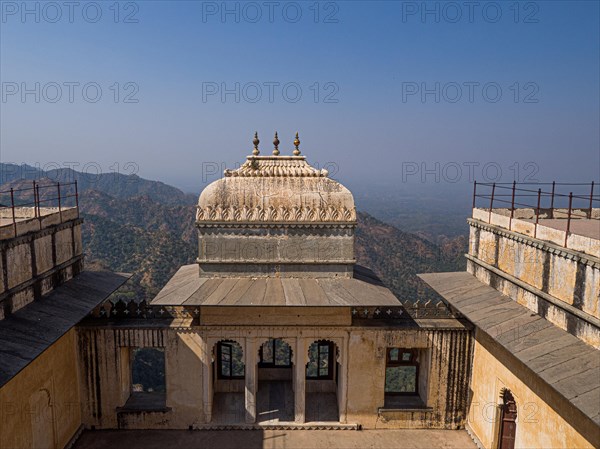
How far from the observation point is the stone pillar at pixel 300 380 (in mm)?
13766

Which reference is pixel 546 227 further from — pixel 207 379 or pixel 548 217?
pixel 207 379

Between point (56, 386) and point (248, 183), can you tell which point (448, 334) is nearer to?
point (248, 183)

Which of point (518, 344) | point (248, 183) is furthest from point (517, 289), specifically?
point (248, 183)

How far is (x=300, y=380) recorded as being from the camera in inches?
548

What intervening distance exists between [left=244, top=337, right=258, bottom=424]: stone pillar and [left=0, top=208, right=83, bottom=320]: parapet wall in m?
6.00

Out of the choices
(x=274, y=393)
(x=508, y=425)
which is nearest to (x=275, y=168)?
(x=274, y=393)

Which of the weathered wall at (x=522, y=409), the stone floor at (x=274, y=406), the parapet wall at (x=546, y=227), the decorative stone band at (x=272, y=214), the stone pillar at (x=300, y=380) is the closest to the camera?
the weathered wall at (x=522, y=409)

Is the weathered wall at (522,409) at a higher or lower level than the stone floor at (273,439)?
higher

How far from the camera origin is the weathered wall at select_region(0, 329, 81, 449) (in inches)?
394

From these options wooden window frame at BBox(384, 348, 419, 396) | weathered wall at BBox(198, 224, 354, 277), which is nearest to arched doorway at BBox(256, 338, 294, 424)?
weathered wall at BBox(198, 224, 354, 277)

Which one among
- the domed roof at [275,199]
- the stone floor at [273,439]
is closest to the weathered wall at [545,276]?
the domed roof at [275,199]

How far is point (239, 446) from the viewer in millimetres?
13281

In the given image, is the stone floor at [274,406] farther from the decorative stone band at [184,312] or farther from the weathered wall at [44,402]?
the weathered wall at [44,402]

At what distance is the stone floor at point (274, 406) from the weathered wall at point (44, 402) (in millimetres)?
4303
